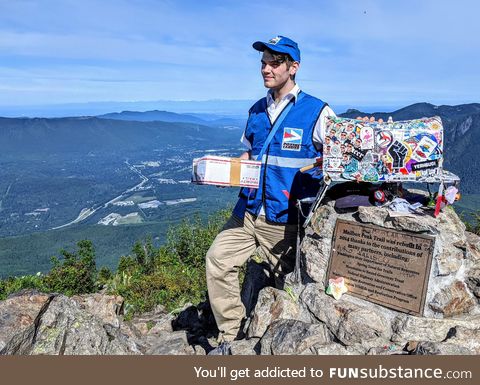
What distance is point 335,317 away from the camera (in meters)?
5.80

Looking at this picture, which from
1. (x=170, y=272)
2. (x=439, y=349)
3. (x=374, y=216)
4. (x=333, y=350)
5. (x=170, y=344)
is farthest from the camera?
(x=170, y=272)

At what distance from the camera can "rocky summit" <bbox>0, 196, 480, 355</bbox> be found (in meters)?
5.32

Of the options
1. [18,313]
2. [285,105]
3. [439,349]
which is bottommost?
[18,313]

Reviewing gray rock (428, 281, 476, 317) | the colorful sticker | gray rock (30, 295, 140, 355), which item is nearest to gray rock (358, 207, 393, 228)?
the colorful sticker

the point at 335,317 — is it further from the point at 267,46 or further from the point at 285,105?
the point at 267,46

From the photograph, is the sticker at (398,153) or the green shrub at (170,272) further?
the green shrub at (170,272)

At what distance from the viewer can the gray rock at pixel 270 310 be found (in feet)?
19.4

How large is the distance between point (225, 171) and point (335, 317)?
247cm

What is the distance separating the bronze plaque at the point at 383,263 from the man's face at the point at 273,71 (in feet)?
6.96

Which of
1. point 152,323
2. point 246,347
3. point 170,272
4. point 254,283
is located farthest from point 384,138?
point 170,272

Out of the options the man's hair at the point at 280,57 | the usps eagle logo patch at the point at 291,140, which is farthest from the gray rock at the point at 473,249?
the man's hair at the point at 280,57

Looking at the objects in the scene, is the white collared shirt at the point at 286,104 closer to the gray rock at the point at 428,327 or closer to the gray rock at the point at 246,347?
the gray rock at the point at 428,327

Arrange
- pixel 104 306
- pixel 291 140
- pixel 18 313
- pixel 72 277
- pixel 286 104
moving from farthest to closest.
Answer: pixel 72 277
pixel 104 306
pixel 18 313
pixel 286 104
pixel 291 140

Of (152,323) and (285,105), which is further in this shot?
(152,323)
